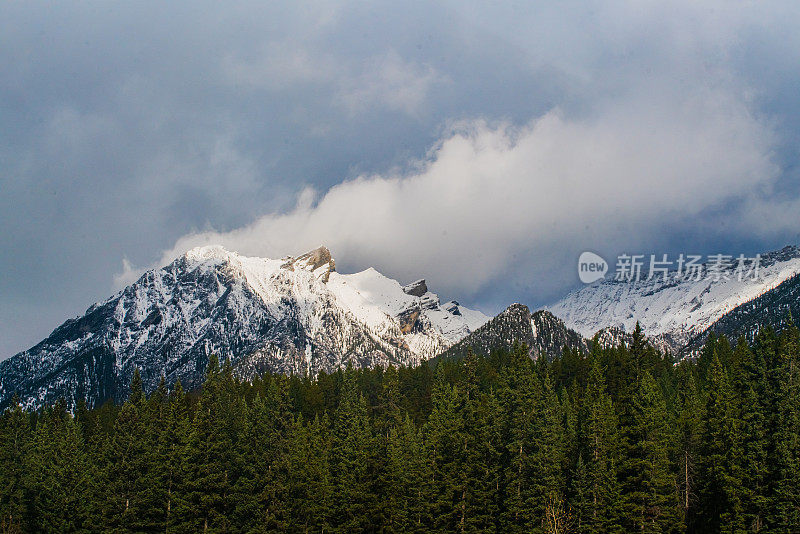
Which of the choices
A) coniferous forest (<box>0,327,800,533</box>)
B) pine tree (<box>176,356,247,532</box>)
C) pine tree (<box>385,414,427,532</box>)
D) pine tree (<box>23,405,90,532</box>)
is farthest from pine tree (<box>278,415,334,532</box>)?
pine tree (<box>23,405,90,532</box>)

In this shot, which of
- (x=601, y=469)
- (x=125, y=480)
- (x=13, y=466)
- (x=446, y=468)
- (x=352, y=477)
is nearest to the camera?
(x=601, y=469)

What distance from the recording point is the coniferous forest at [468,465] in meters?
76.4

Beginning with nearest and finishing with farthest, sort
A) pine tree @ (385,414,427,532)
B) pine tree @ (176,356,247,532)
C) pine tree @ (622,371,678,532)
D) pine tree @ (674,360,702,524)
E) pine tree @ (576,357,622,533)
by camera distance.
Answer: pine tree @ (622,371,678,532), pine tree @ (576,357,622,533), pine tree @ (674,360,702,524), pine tree @ (385,414,427,532), pine tree @ (176,356,247,532)

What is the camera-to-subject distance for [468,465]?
297 ft

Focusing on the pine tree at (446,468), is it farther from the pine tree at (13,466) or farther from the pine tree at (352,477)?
the pine tree at (13,466)

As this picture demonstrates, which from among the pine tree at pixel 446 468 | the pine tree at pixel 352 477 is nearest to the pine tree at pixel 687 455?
the pine tree at pixel 446 468

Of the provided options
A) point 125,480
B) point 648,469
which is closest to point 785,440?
point 648,469

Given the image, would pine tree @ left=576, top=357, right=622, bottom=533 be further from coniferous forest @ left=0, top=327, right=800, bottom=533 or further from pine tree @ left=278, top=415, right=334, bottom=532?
pine tree @ left=278, top=415, right=334, bottom=532

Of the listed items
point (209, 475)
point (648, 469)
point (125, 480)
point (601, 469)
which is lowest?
point (648, 469)

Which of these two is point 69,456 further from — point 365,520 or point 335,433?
point 365,520

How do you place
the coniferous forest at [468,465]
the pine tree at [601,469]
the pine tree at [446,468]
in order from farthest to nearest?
the pine tree at [446,468] < the pine tree at [601,469] < the coniferous forest at [468,465]

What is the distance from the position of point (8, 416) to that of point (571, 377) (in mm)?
100304

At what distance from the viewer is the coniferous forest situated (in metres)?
76.4

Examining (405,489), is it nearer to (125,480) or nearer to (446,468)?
(446,468)
